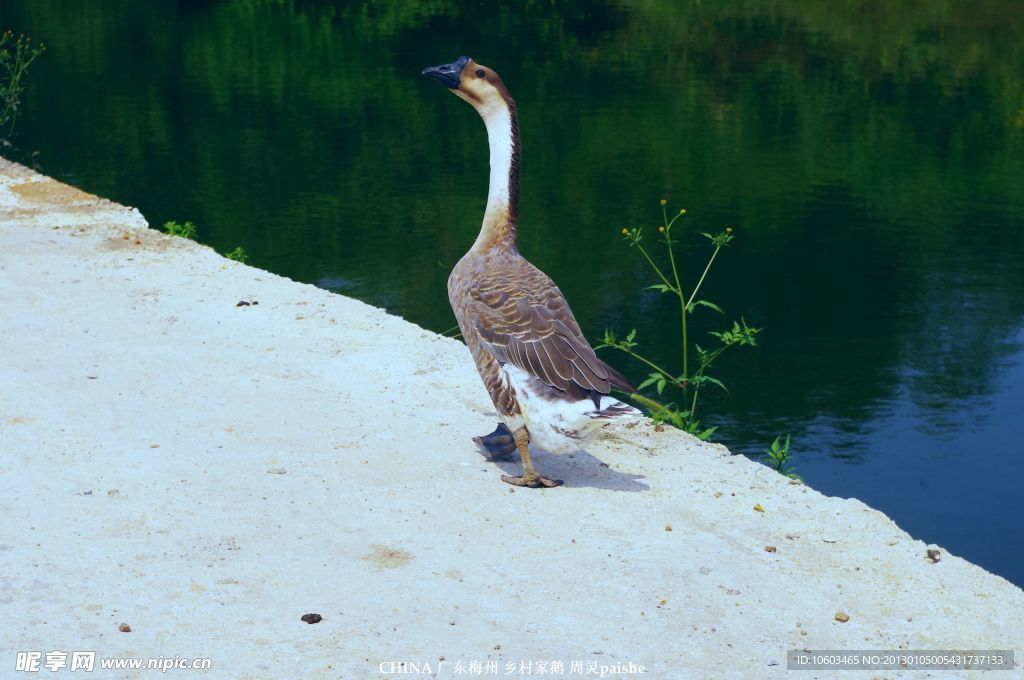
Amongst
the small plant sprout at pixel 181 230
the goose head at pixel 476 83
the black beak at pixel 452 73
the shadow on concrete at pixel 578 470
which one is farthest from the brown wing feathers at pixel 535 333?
the small plant sprout at pixel 181 230

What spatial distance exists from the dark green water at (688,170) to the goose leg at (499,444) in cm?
344

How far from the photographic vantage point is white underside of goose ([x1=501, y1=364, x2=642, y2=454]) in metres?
6.44

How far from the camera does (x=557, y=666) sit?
17.2 ft

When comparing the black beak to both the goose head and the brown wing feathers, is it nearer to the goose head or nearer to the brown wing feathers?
the goose head

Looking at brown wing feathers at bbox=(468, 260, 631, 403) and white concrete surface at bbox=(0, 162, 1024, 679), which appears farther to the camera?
brown wing feathers at bbox=(468, 260, 631, 403)

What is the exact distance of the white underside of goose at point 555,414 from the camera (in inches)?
253

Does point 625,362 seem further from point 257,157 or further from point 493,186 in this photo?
point 257,157

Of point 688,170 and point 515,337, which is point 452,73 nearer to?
point 515,337

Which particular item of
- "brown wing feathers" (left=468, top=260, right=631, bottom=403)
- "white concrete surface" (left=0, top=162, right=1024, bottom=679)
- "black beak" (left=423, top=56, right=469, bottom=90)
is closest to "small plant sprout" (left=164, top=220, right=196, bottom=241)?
"white concrete surface" (left=0, top=162, right=1024, bottom=679)

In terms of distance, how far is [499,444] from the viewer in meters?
7.42

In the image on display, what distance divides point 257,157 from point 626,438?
525 inches

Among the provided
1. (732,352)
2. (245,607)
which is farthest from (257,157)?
(245,607)

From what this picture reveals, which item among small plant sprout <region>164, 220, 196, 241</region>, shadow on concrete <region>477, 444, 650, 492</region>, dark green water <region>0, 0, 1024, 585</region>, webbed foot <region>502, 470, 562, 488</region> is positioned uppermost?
webbed foot <region>502, 470, 562, 488</region>

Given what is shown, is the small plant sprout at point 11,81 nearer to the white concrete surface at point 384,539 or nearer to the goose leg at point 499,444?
the white concrete surface at point 384,539
